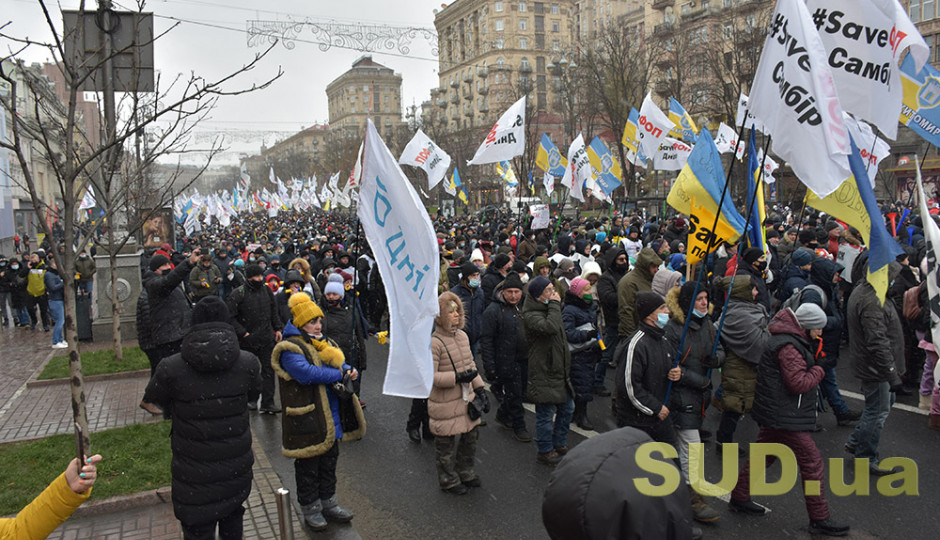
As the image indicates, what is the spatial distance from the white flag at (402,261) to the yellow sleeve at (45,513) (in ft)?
6.59

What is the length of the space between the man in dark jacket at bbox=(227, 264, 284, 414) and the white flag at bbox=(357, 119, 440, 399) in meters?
3.99

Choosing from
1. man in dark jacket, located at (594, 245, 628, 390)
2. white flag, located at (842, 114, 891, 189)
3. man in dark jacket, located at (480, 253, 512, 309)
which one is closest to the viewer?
man in dark jacket, located at (480, 253, 512, 309)

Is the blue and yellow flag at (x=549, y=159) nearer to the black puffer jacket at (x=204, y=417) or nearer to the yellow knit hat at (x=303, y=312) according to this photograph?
the yellow knit hat at (x=303, y=312)

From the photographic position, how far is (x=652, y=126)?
15188 millimetres

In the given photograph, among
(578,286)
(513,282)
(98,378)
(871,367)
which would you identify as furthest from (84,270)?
(871,367)

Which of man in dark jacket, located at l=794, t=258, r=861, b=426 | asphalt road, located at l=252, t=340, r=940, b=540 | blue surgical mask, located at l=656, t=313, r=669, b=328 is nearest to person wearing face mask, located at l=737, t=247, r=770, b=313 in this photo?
man in dark jacket, located at l=794, t=258, r=861, b=426

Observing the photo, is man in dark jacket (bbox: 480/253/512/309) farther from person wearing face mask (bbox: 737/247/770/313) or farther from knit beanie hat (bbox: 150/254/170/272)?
knit beanie hat (bbox: 150/254/170/272)

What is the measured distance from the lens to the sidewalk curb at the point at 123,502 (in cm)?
538

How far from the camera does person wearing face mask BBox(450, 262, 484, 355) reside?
8242 millimetres

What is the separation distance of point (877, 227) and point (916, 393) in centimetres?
477

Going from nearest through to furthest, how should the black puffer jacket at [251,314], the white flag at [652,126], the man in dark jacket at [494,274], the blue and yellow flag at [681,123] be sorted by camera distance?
the black puffer jacket at [251,314]
the man in dark jacket at [494,274]
the white flag at [652,126]
the blue and yellow flag at [681,123]

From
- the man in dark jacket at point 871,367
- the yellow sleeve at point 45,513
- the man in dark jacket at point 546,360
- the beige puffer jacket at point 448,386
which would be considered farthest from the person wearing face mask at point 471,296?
the yellow sleeve at point 45,513

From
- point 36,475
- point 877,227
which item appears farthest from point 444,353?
point 36,475

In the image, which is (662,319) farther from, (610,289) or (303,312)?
(610,289)
